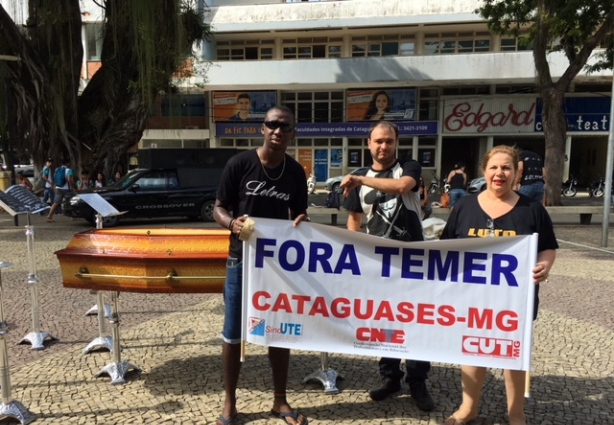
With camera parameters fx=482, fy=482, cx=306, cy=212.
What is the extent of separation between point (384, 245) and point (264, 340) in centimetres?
99

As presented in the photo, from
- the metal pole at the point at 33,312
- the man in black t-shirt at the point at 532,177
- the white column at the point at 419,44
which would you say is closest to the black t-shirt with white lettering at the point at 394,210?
the metal pole at the point at 33,312

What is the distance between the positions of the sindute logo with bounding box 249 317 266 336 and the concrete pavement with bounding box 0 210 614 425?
0.60 m

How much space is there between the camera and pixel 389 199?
3.30 metres

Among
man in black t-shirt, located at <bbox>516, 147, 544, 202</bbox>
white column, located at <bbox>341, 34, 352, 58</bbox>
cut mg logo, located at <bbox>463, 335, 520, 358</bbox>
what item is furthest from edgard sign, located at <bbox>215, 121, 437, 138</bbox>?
cut mg logo, located at <bbox>463, 335, 520, 358</bbox>

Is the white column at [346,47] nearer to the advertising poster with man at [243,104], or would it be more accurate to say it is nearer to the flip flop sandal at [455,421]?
the advertising poster with man at [243,104]

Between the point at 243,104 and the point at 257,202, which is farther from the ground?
the point at 243,104

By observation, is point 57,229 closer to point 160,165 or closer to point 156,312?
point 160,165

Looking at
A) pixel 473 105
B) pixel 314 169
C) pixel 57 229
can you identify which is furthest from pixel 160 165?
pixel 473 105

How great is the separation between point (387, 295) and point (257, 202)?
102 centimetres

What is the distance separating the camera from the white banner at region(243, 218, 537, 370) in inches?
113

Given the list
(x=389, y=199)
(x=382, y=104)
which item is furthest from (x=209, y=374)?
(x=382, y=104)

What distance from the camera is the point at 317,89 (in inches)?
1165

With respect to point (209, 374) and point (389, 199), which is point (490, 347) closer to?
point (389, 199)

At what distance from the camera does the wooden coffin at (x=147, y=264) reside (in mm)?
3375
